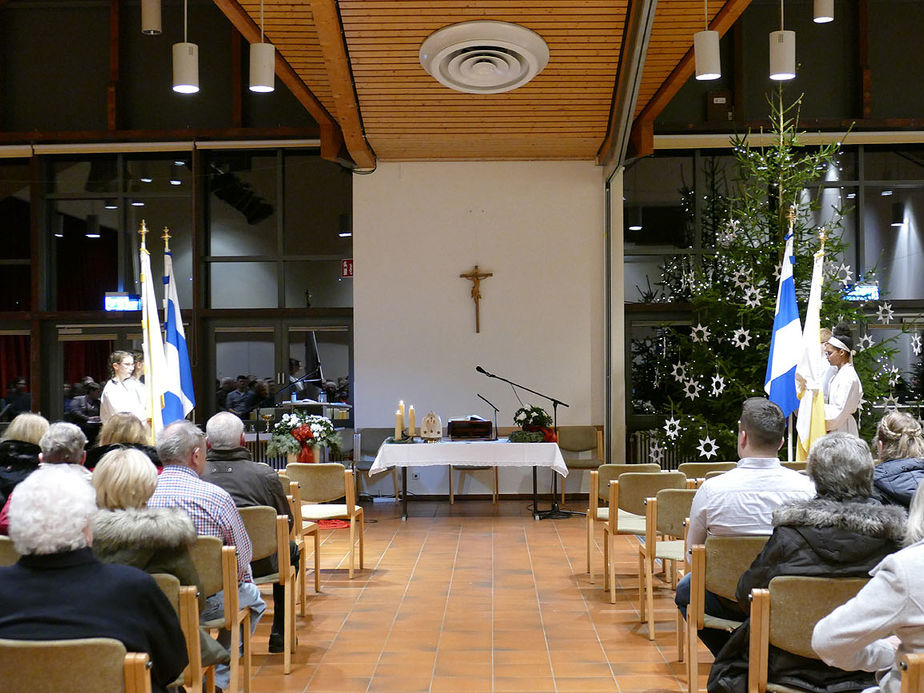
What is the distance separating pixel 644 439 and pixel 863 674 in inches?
323

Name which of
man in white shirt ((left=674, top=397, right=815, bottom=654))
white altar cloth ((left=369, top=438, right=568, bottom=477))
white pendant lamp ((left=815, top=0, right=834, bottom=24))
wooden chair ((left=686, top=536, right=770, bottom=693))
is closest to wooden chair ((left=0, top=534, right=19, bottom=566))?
wooden chair ((left=686, top=536, right=770, bottom=693))

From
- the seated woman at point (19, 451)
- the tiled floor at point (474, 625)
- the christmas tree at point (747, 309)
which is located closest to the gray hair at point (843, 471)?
the tiled floor at point (474, 625)

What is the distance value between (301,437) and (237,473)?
3791 millimetres

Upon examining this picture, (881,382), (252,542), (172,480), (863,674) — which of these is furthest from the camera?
(881,382)

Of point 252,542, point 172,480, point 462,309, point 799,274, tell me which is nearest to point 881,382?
point 799,274

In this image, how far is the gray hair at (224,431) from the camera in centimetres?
474

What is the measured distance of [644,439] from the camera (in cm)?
1109

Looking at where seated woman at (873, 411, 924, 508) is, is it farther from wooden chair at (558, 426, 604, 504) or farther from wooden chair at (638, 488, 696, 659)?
wooden chair at (558, 426, 604, 504)

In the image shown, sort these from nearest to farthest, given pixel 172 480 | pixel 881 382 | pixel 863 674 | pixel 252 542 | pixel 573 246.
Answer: pixel 863 674
pixel 172 480
pixel 252 542
pixel 881 382
pixel 573 246

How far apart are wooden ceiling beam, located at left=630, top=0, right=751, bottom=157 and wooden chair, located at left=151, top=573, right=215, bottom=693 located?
665 cm

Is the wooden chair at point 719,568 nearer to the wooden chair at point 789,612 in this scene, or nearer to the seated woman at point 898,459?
the wooden chair at point 789,612

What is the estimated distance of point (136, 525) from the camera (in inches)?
123

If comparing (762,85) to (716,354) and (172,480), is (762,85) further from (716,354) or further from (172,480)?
(172,480)

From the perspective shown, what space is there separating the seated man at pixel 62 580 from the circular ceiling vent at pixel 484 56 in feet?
19.9
